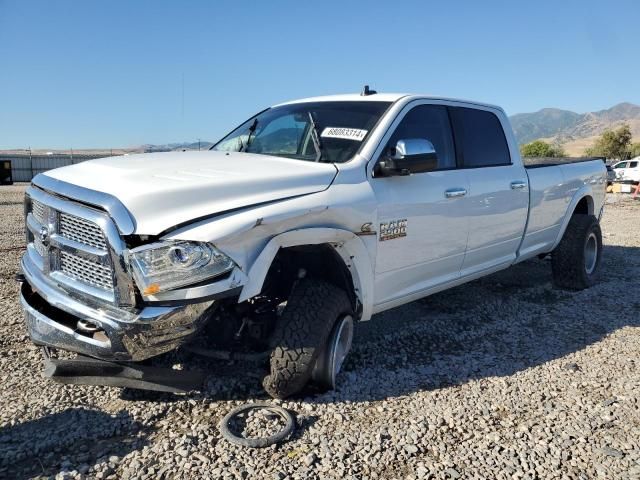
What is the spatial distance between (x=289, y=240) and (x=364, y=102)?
1.69 metres

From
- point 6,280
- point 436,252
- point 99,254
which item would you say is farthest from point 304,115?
point 6,280

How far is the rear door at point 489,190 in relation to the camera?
177 inches

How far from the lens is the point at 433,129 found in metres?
4.31

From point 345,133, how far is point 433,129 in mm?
893

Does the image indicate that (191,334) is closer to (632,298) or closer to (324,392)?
(324,392)

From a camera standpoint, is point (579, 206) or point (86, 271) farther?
point (579, 206)

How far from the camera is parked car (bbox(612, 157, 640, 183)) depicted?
24627 mm

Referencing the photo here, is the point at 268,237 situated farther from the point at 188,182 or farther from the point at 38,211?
the point at 38,211

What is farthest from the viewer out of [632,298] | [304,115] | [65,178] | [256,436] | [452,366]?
[632,298]

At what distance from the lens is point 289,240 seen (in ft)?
9.68

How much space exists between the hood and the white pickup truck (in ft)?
0.04

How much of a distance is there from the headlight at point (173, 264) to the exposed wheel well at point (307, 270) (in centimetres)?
75

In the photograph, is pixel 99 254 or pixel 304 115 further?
pixel 304 115

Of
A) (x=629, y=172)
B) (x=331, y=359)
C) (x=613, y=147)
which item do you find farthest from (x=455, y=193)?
(x=613, y=147)
